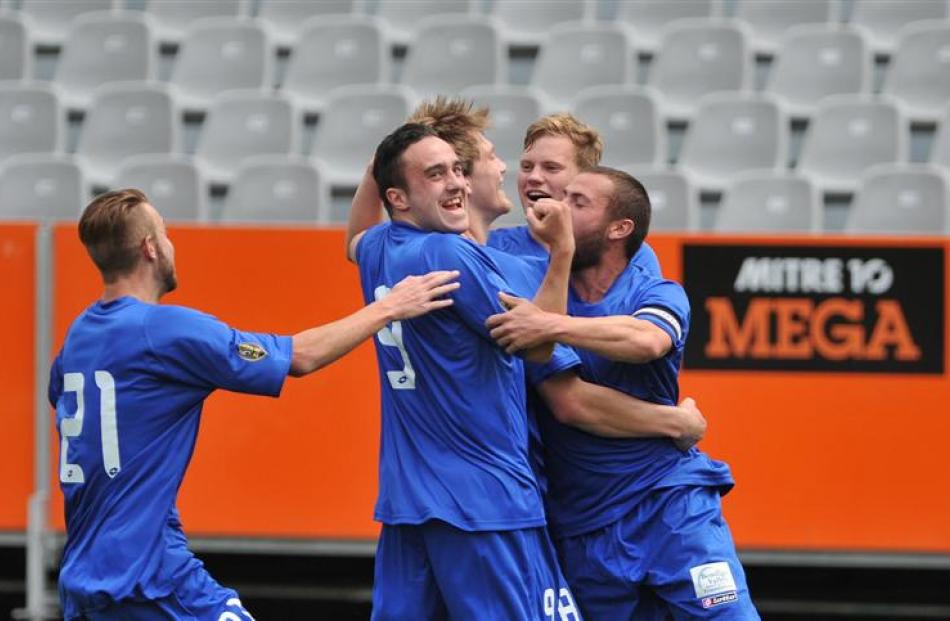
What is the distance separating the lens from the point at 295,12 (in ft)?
33.1

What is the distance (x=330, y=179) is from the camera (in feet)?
28.4

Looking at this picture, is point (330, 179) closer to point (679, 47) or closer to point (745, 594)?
point (679, 47)

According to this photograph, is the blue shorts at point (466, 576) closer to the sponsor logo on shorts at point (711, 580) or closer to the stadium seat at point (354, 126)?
the sponsor logo on shorts at point (711, 580)

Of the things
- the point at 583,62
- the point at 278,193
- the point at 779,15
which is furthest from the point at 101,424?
the point at 779,15

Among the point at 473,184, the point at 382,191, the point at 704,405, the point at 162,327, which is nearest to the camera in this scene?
the point at 162,327

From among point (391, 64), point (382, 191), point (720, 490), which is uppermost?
point (391, 64)

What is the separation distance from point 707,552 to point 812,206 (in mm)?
4104

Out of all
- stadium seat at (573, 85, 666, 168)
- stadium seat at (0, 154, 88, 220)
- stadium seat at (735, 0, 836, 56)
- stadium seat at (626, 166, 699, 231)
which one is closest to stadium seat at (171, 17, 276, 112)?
stadium seat at (0, 154, 88, 220)

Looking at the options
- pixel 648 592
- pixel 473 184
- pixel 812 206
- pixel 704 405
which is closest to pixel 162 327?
pixel 473 184

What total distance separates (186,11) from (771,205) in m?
4.27

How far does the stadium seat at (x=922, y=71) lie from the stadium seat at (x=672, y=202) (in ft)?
6.59

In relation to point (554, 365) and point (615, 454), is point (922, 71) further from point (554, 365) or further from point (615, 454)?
point (554, 365)

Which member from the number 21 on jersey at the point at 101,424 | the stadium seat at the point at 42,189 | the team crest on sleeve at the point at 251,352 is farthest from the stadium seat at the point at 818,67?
the number 21 on jersey at the point at 101,424

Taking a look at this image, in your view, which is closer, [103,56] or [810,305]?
[810,305]
